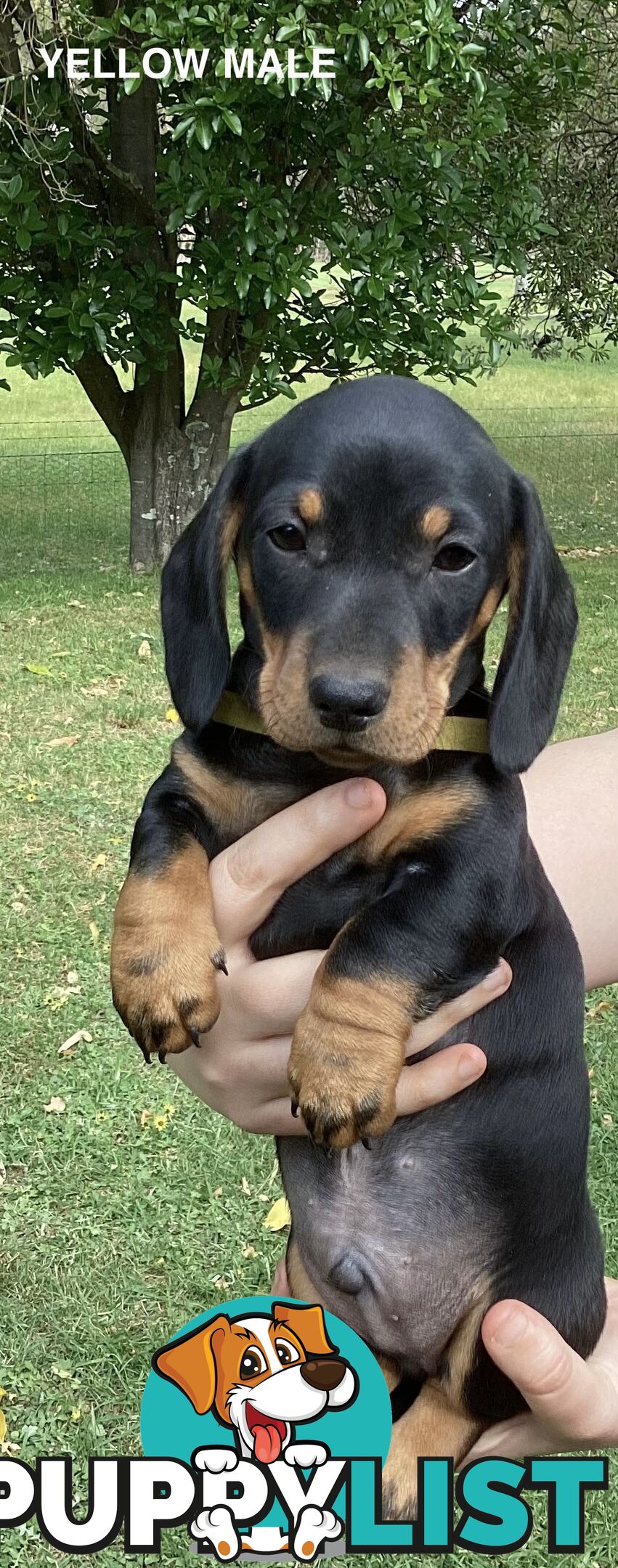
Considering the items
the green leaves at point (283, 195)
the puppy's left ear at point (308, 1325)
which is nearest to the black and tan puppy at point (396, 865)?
the puppy's left ear at point (308, 1325)

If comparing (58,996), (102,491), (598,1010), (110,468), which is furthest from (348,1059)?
(110,468)

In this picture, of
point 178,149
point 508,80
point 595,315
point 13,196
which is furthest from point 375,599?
point 595,315

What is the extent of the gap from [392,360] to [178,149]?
1.93 m

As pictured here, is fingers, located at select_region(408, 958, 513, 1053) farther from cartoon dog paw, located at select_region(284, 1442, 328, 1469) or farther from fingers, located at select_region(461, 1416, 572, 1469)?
fingers, located at select_region(461, 1416, 572, 1469)

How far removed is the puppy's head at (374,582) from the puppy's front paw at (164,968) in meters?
0.30

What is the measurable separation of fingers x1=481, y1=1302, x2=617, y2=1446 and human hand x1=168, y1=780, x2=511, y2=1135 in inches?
13.4

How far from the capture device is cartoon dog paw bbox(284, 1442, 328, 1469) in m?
1.89

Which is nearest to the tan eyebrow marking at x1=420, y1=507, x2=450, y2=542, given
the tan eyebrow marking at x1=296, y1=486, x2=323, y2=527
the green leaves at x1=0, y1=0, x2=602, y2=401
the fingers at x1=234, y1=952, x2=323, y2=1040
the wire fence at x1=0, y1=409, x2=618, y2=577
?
the tan eyebrow marking at x1=296, y1=486, x2=323, y2=527

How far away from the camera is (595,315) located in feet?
47.0

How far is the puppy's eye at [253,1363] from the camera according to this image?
1849 mm

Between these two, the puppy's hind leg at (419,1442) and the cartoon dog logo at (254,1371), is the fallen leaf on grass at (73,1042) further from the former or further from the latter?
the cartoon dog logo at (254,1371)

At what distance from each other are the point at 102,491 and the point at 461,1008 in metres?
12.1

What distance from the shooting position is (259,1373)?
185cm

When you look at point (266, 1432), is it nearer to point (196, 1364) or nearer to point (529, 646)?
point (196, 1364)
